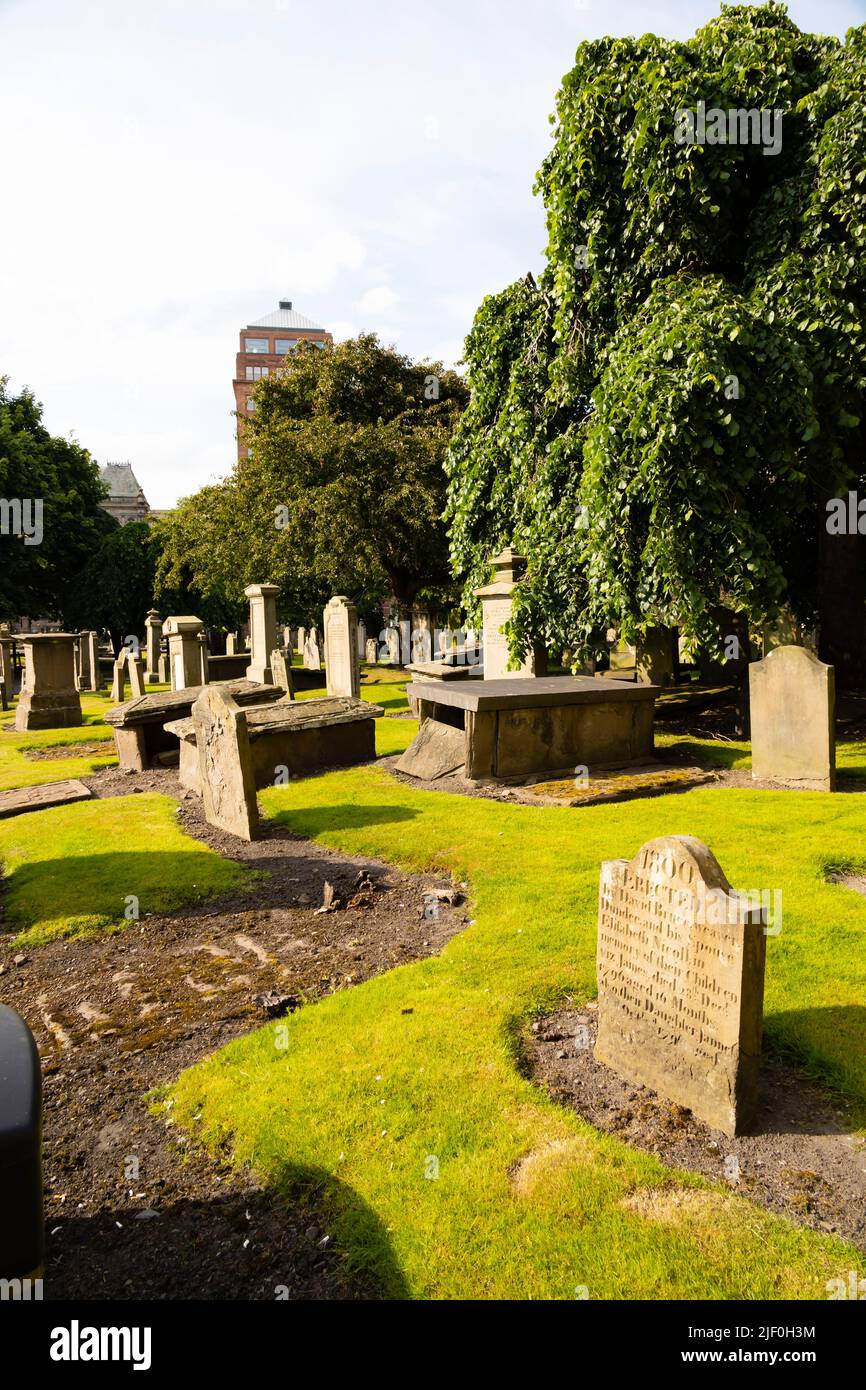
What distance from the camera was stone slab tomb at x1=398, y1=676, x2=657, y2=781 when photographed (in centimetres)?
1046

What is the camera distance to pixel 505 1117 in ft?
11.6

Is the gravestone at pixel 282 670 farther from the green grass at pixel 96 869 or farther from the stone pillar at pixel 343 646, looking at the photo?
the green grass at pixel 96 869

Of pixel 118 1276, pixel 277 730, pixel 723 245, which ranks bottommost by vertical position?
pixel 118 1276

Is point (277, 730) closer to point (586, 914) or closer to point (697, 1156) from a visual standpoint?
point (586, 914)

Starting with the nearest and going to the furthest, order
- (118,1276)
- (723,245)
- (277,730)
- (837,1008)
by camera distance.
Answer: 1. (118,1276)
2. (837,1008)
3. (277,730)
4. (723,245)

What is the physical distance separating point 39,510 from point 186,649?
1809cm

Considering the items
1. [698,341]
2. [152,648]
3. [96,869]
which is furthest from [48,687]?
[698,341]

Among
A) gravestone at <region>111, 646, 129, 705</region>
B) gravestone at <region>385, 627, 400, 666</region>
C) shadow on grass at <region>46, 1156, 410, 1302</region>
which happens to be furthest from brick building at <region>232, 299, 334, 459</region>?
shadow on grass at <region>46, 1156, 410, 1302</region>

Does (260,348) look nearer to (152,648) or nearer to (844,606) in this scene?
(152,648)

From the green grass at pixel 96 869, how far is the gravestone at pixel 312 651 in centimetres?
2499

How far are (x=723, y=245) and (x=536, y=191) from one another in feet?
11.9

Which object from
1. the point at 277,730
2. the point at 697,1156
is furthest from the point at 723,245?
the point at 697,1156

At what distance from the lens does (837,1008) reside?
14.0 feet
